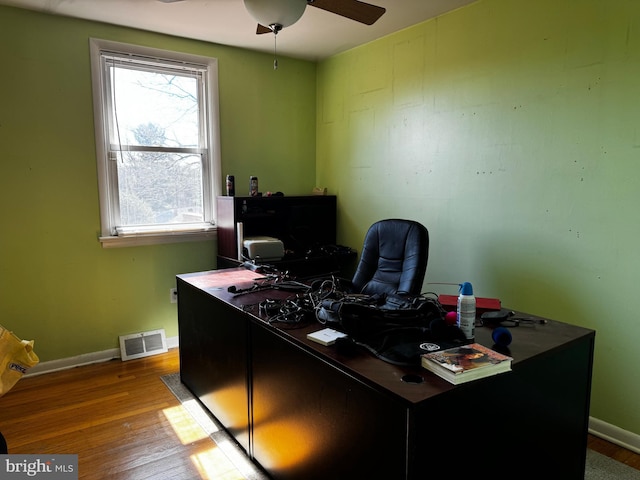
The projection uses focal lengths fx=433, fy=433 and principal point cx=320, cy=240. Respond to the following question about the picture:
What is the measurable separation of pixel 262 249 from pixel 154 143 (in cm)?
122

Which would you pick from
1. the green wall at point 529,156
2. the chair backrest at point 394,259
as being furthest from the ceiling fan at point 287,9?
the chair backrest at point 394,259

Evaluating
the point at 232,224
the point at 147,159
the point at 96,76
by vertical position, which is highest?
the point at 96,76

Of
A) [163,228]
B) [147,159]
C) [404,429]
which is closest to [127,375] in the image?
[163,228]

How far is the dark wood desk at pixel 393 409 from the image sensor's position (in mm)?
1232

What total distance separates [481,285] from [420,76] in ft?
5.13

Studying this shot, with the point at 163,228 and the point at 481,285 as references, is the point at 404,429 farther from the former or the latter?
the point at 163,228

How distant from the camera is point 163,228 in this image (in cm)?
353

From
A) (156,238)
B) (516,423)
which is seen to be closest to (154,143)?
(156,238)

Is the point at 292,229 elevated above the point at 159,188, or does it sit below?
below

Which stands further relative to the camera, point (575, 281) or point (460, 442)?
point (575, 281)

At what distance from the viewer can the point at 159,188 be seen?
350cm

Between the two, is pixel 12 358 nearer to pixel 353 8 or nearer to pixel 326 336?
pixel 326 336
